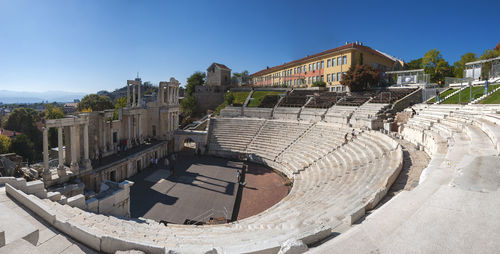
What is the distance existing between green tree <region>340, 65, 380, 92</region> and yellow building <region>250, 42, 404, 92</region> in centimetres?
241

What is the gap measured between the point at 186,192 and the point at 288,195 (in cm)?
668

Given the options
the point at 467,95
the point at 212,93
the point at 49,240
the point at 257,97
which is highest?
the point at 212,93

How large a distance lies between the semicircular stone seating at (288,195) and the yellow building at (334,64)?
1786 cm

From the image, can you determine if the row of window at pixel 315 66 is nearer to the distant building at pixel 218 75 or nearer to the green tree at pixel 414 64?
the distant building at pixel 218 75

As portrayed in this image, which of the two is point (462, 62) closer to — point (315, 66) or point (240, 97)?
point (315, 66)

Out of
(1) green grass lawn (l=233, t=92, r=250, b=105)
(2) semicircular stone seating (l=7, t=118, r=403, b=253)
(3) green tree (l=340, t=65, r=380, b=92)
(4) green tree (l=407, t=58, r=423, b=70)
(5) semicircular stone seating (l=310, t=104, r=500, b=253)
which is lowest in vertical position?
(2) semicircular stone seating (l=7, t=118, r=403, b=253)

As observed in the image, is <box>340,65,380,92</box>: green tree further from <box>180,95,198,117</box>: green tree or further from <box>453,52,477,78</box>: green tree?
<box>180,95,198,117</box>: green tree

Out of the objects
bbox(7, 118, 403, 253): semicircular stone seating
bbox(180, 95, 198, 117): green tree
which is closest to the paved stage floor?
bbox(7, 118, 403, 253): semicircular stone seating

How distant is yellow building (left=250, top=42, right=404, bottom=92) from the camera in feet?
127

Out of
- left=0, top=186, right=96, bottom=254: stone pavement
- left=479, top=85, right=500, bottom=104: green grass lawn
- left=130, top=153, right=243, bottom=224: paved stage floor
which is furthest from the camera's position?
left=479, top=85, right=500, bottom=104: green grass lawn

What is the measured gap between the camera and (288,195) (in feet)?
47.2

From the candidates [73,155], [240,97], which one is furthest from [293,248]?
[240,97]

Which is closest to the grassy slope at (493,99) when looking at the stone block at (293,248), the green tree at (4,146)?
the stone block at (293,248)

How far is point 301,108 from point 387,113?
406 inches
